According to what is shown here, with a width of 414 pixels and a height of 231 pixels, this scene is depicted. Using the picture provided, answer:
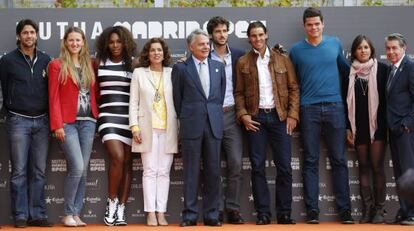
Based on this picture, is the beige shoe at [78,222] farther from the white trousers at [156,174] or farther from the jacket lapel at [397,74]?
the jacket lapel at [397,74]

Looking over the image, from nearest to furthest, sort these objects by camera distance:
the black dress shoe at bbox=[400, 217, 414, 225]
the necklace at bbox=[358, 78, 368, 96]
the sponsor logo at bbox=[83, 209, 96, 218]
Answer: the black dress shoe at bbox=[400, 217, 414, 225], the necklace at bbox=[358, 78, 368, 96], the sponsor logo at bbox=[83, 209, 96, 218]

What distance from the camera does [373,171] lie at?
6887mm

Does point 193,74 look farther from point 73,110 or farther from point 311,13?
point 311,13

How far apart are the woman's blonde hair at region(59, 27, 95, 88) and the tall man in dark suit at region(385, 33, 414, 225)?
110 inches

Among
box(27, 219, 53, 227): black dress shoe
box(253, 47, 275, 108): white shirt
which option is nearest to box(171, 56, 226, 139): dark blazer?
box(253, 47, 275, 108): white shirt

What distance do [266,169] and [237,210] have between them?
0.56 metres

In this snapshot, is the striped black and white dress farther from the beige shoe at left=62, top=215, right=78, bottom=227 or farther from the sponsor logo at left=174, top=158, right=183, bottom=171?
the beige shoe at left=62, top=215, right=78, bottom=227

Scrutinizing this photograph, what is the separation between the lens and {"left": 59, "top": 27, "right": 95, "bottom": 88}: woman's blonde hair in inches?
260

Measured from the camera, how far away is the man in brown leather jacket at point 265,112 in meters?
6.71

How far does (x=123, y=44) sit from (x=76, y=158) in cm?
115

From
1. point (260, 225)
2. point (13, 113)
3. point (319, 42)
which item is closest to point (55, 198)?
point (13, 113)

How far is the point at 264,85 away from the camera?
676cm

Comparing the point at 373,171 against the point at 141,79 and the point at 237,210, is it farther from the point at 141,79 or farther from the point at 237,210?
the point at 141,79

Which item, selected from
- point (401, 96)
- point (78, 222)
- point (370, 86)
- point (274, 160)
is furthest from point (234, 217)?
point (401, 96)
